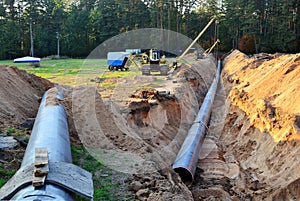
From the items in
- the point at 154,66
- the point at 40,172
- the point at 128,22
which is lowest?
the point at 40,172

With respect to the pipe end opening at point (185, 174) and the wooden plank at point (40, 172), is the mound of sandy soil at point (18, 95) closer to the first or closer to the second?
the pipe end opening at point (185, 174)

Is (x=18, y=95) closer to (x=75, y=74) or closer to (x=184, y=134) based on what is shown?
(x=184, y=134)

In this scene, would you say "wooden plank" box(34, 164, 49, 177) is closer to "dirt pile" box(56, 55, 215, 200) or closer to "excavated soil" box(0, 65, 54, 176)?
"dirt pile" box(56, 55, 215, 200)

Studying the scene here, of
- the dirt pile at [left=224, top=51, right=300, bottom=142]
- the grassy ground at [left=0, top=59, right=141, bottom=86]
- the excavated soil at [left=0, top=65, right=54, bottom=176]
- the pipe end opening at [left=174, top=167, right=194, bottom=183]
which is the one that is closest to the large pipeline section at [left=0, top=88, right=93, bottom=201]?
the excavated soil at [left=0, top=65, right=54, bottom=176]

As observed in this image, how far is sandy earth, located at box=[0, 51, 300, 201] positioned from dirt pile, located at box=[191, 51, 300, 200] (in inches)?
1.0

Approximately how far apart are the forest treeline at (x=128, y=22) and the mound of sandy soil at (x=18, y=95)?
125 ft

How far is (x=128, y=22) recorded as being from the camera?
5888cm

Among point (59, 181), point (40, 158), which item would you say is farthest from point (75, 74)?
point (59, 181)

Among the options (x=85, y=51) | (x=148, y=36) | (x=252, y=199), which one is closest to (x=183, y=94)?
(x=252, y=199)

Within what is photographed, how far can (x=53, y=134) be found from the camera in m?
8.02

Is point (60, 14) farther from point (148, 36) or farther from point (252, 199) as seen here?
point (252, 199)

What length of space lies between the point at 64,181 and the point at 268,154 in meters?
7.66

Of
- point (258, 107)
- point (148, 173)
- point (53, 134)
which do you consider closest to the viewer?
point (53, 134)

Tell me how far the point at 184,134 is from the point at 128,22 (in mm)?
46542
